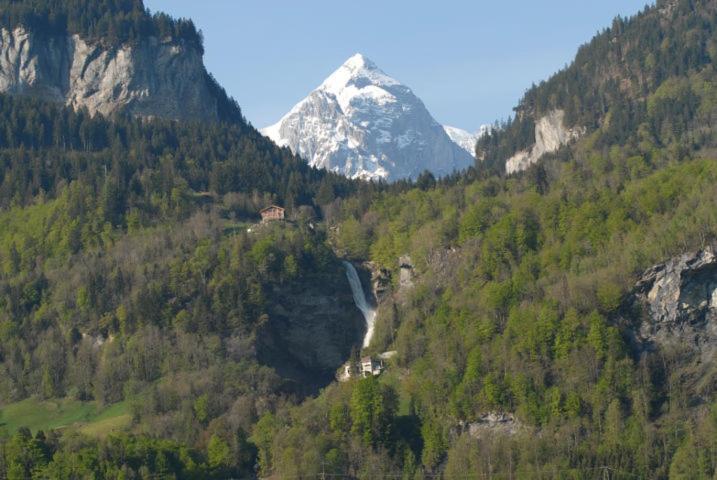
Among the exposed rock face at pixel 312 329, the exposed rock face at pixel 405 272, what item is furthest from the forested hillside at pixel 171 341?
the exposed rock face at pixel 405 272

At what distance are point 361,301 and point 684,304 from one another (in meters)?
48.9

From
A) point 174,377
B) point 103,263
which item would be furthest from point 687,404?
point 103,263

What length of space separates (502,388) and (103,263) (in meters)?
65.2

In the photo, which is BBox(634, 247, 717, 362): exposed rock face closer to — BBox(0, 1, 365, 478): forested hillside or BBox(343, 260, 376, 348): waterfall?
BBox(0, 1, 365, 478): forested hillside

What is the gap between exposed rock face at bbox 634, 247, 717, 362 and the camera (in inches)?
6176

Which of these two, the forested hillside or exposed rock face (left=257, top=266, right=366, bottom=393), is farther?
exposed rock face (left=257, top=266, right=366, bottom=393)

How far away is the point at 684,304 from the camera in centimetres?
15812

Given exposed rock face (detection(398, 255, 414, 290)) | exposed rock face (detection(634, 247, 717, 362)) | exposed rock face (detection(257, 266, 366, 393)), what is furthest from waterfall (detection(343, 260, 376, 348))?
exposed rock face (detection(634, 247, 717, 362))

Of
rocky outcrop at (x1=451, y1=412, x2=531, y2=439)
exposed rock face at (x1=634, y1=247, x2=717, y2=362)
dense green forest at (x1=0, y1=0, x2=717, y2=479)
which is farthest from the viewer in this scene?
exposed rock face at (x1=634, y1=247, x2=717, y2=362)

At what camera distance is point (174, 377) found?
16688 centimetres

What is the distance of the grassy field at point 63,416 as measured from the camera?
160 meters

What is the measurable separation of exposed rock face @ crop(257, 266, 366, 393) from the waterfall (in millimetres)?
775

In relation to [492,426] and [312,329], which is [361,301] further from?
[492,426]

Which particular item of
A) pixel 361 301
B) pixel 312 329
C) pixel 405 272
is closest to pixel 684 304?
pixel 405 272
